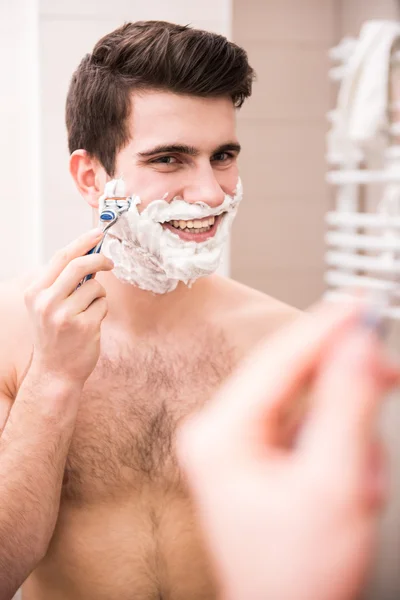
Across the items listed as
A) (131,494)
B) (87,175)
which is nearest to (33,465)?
(131,494)

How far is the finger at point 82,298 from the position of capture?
3.30 feet

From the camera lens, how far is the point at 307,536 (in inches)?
7.8

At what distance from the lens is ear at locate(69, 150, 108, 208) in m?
1.29

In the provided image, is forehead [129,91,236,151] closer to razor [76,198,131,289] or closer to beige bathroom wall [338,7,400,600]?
razor [76,198,131,289]

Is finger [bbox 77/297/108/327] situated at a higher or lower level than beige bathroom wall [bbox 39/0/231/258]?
lower

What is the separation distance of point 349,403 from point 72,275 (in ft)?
2.72

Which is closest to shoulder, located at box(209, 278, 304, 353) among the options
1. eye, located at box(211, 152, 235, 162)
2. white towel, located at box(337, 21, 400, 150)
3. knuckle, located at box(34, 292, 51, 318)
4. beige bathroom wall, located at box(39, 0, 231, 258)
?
eye, located at box(211, 152, 235, 162)

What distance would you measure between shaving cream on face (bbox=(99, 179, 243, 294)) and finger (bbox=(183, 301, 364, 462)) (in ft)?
3.01

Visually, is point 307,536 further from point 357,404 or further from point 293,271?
point 293,271

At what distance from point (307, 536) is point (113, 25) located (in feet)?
5.81

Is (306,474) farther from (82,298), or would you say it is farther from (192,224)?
(192,224)

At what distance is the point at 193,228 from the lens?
1.17m

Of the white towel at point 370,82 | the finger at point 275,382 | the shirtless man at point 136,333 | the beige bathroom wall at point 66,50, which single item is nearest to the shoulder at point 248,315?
the shirtless man at point 136,333

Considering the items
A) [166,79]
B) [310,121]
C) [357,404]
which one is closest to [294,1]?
[310,121]
